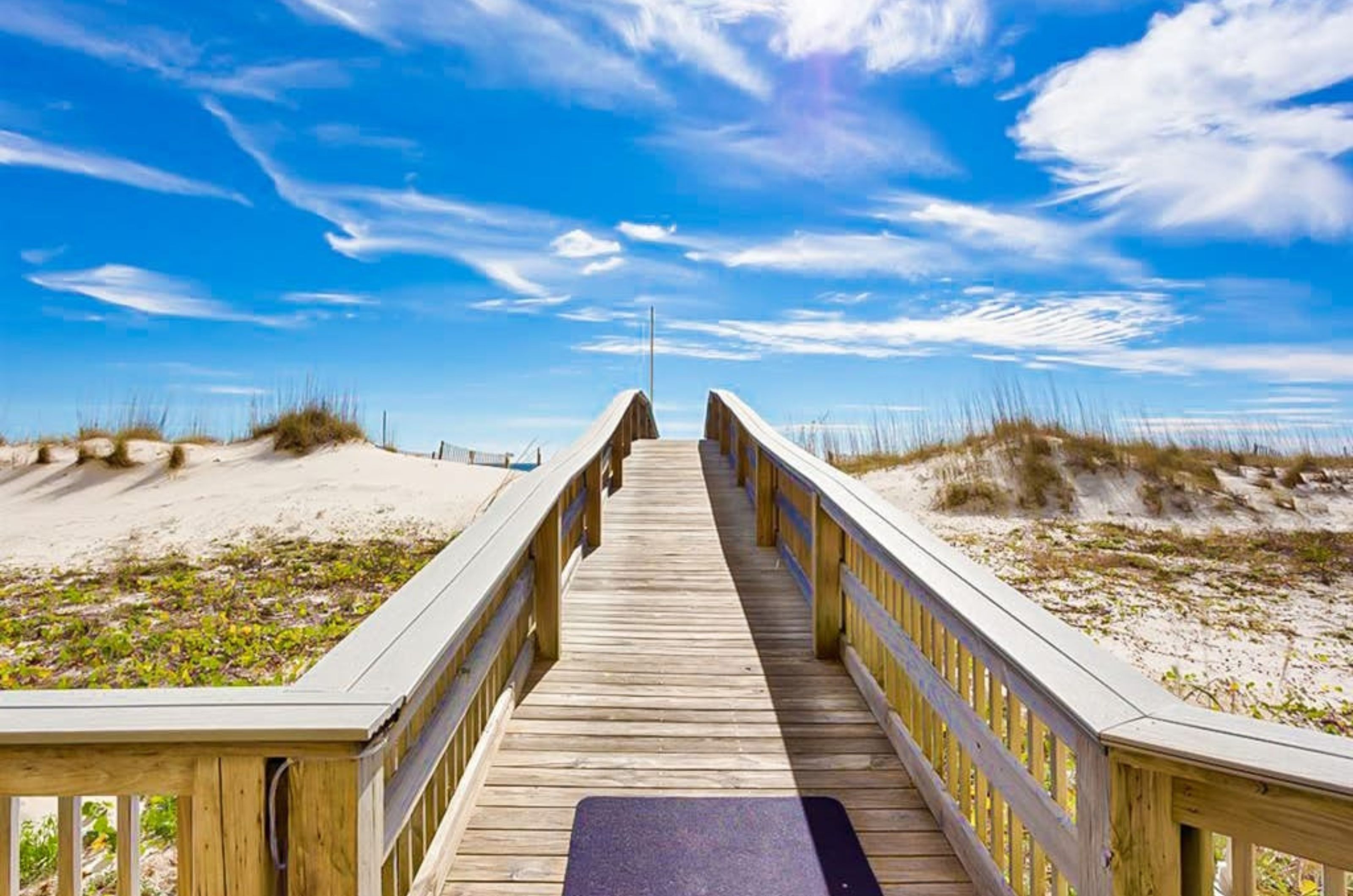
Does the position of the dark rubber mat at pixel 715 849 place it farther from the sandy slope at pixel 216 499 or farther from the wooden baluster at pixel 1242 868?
the sandy slope at pixel 216 499

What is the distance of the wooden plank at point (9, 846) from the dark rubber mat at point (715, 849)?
131 centimetres

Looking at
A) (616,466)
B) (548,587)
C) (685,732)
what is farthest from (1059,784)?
(616,466)

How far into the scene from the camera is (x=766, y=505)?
6.46m

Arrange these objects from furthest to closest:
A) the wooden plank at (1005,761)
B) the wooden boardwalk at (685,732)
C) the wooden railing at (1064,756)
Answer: the wooden boardwalk at (685,732) < the wooden plank at (1005,761) < the wooden railing at (1064,756)

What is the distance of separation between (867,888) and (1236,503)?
1266 cm

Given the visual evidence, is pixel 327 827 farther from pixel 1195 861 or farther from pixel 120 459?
pixel 120 459

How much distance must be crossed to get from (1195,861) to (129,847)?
6.52ft

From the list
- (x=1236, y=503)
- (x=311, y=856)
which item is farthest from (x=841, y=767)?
(x=1236, y=503)

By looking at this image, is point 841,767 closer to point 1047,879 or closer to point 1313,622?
point 1047,879

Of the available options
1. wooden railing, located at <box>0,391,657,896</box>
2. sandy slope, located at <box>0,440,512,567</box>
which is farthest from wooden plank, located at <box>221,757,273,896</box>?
sandy slope, located at <box>0,440,512,567</box>

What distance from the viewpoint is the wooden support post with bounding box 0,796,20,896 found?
122 cm

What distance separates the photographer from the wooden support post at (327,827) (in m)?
1.26

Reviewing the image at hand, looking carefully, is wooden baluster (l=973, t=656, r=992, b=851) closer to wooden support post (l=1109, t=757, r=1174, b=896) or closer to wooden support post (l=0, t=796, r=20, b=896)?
wooden support post (l=1109, t=757, r=1174, b=896)

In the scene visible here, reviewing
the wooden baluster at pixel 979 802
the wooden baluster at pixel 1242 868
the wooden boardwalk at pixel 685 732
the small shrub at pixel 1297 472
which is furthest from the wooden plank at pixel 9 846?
the small shrub at pixel 1297 472
